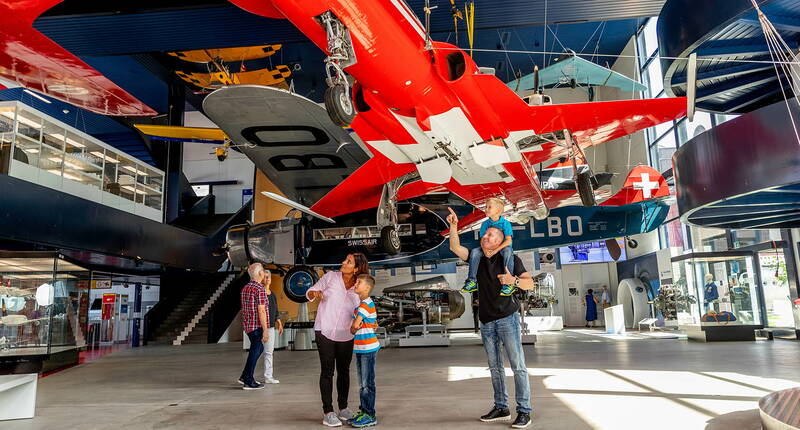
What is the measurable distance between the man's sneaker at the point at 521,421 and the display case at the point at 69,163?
9.82m

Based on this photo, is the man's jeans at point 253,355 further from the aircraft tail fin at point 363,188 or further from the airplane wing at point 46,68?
the airplane wing at point 46,68

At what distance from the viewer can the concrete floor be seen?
354cm

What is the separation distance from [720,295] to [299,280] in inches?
376

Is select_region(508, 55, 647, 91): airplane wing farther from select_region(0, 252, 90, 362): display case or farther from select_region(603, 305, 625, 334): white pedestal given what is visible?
select_region(0, 252, 90, 362): display case

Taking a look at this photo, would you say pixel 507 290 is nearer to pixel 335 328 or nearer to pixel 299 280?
pixel 335 328

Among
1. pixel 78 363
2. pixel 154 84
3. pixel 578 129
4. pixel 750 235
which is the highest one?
pixel 154 84

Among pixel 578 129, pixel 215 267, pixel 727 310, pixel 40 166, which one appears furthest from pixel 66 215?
pixel 727 310

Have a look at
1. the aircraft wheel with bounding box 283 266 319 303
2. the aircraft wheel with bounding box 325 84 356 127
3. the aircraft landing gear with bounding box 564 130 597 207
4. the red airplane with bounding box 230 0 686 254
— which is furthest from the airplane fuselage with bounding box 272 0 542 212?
the aircraft wheel with bounding box 283 266 319 303

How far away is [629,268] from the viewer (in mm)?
20328

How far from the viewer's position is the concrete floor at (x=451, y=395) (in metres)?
3.54

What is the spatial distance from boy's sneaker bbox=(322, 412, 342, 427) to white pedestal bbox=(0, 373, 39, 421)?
262 centimetres

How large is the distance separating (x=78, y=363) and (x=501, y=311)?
387 inches

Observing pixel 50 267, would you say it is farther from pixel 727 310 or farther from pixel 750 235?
pixel 750 235

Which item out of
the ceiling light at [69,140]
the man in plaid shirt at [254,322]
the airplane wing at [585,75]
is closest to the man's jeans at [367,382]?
the man in plaid shirt at [254,322]
